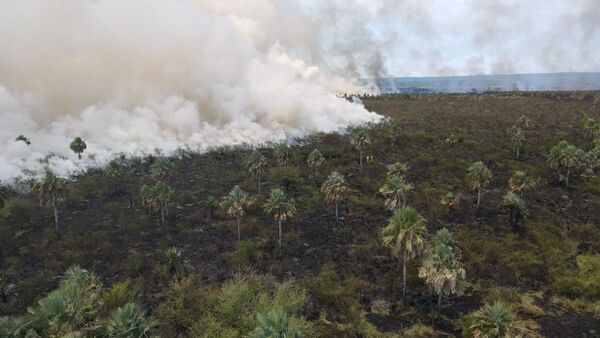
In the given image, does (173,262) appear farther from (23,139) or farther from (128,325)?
(23,139)

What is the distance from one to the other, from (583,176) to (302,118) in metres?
82.0

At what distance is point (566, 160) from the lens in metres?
87.2

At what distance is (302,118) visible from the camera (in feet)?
480

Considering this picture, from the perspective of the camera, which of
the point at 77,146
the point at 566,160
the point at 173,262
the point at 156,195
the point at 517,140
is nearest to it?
the point at 173,262

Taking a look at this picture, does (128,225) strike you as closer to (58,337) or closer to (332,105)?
(58,337)

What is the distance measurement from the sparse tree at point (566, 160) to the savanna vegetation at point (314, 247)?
367mm

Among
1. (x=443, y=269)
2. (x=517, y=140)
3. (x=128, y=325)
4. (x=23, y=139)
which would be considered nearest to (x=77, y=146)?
(x=23, y=139)

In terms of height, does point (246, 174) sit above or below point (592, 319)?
above

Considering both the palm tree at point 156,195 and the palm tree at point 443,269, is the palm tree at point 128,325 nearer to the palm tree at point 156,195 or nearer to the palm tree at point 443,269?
the palm tree at point 443,269

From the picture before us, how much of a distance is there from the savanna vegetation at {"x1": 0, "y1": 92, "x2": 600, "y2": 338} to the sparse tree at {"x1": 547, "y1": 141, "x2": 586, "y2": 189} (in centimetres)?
37

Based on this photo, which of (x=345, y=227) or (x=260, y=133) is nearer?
(x=345, y=227)

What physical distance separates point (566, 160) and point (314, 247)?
5613 centimetres

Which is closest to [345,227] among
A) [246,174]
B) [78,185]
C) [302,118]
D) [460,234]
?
[460,234]

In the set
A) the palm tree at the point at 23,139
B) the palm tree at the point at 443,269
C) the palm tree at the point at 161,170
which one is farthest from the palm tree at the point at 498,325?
the palm tree at the point at 23,139
